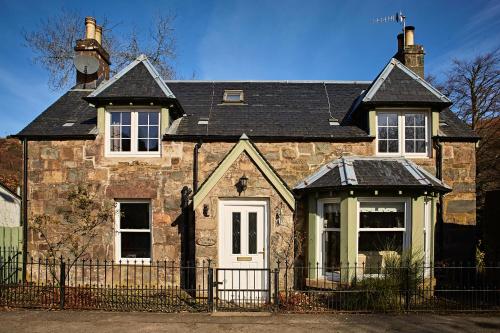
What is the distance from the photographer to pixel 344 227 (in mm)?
10609

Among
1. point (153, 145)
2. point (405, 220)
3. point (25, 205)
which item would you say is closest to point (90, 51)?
point (153, 145)

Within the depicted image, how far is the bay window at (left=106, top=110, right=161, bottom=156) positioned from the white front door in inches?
132

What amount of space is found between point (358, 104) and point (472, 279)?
6.43 meters

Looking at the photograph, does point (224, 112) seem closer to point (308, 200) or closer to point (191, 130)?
point (191, 130)

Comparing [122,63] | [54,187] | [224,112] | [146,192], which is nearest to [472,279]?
[224,112]

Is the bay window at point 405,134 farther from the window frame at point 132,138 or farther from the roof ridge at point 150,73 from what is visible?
the window frame at point 132,138

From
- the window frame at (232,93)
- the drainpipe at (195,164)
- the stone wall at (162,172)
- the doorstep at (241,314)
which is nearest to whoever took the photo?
the doorstep at (241,314)

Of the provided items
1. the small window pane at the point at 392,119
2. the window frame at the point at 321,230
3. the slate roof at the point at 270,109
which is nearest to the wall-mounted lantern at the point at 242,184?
the slate roof at the point at 270,109

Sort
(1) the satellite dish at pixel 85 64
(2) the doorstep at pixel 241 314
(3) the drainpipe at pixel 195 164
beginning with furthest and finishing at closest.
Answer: (1) the satellite dish at pixel 85 64 → (3) the drainpipe at pixel 195 164 → (2) the doorstep at pixel 241 314

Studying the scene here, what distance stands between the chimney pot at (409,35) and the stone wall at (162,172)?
15.2 feet

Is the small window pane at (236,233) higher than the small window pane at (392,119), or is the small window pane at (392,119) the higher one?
the small window pane at (392,119)

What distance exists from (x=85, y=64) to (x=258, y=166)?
885cm

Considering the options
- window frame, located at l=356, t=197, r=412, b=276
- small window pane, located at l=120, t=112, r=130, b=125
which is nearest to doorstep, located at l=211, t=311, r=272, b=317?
window frame, located at l=356, t=197, r=412, b=276

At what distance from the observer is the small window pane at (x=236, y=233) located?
10719mm
